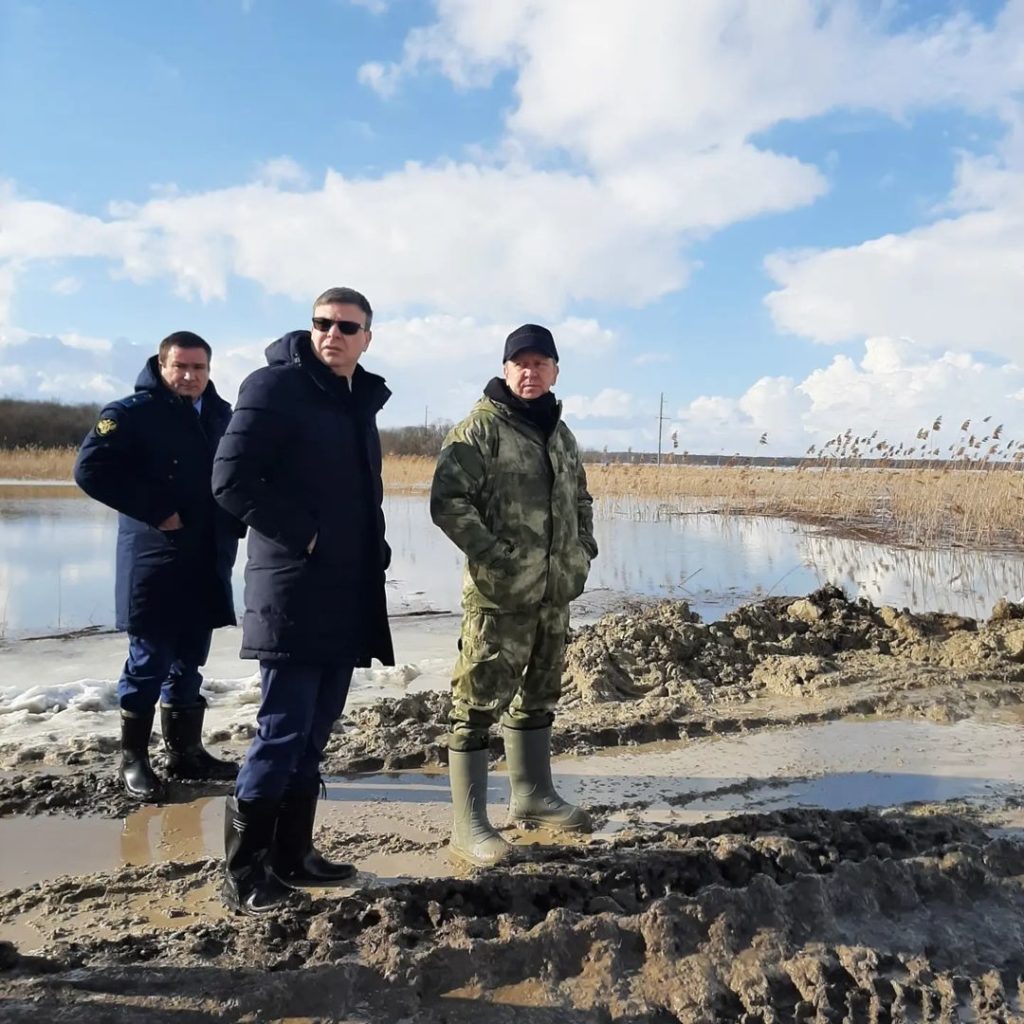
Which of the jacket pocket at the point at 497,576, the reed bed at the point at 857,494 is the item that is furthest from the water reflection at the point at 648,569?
the jacket pocket at the point at 497,576

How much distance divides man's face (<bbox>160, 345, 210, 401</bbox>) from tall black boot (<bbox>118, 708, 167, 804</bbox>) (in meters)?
1.42

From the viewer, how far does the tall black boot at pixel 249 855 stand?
2.73m

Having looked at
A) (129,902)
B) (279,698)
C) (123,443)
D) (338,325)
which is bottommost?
(129,902)

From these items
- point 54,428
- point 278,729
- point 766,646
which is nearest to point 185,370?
point 278,729

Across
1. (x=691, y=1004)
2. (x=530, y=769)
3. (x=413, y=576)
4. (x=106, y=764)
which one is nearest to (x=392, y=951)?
(x=691, y=1004)

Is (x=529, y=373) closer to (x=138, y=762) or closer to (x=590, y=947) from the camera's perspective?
(x=590, y=947)

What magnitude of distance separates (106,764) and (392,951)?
7.90ft

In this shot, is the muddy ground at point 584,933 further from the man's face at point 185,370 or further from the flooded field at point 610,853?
the man's face at point 185,370

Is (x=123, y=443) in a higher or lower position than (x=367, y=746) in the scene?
higher

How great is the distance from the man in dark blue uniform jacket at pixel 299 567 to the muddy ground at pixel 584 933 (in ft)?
0.72

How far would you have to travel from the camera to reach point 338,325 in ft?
9.54

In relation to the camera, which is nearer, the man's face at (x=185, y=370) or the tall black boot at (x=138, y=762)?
the tall black boot at (x=138, y=762)

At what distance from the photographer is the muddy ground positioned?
7.15ft

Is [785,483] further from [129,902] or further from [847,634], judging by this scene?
[129,902]
